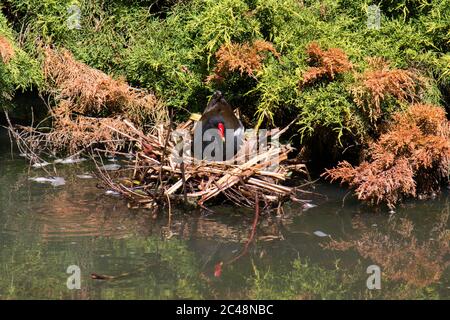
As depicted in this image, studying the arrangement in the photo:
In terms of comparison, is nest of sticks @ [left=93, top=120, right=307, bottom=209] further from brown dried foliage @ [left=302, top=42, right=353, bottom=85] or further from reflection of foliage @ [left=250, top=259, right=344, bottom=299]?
reflection of foliage @ [left=250, top=259, right=344, bottom=299]

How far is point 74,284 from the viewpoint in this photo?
161 inches

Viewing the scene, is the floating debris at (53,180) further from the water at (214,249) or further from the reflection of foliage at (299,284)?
the reflection of foliage at (299,284)

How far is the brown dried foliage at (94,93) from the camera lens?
21.4 feet

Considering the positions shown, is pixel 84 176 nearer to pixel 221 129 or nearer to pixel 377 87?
pixel 221 129

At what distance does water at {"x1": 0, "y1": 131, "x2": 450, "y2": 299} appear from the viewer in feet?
13.5

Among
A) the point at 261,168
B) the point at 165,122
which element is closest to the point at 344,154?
the point at 261,168

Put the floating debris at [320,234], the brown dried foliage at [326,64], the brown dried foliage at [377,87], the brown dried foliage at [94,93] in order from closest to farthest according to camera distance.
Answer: the floating debris at [320,234] < the brown dried foliage at [377,87] < the brown dried foliage at [326,64] < the brown dried foliage at [94,93]

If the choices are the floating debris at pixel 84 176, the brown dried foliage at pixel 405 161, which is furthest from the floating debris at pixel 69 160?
the brown dried foliage at pixel 405 161

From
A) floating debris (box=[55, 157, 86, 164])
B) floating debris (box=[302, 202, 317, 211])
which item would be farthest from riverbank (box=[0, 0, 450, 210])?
floating debris (box=[302, 202, 317, 211])

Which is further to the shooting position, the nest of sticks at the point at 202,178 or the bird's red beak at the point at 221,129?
the bird's red beak at the point at 221,129

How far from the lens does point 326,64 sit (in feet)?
18.7

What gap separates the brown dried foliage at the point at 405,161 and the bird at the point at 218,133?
732mm

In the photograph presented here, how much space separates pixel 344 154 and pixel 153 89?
5.97 ft
